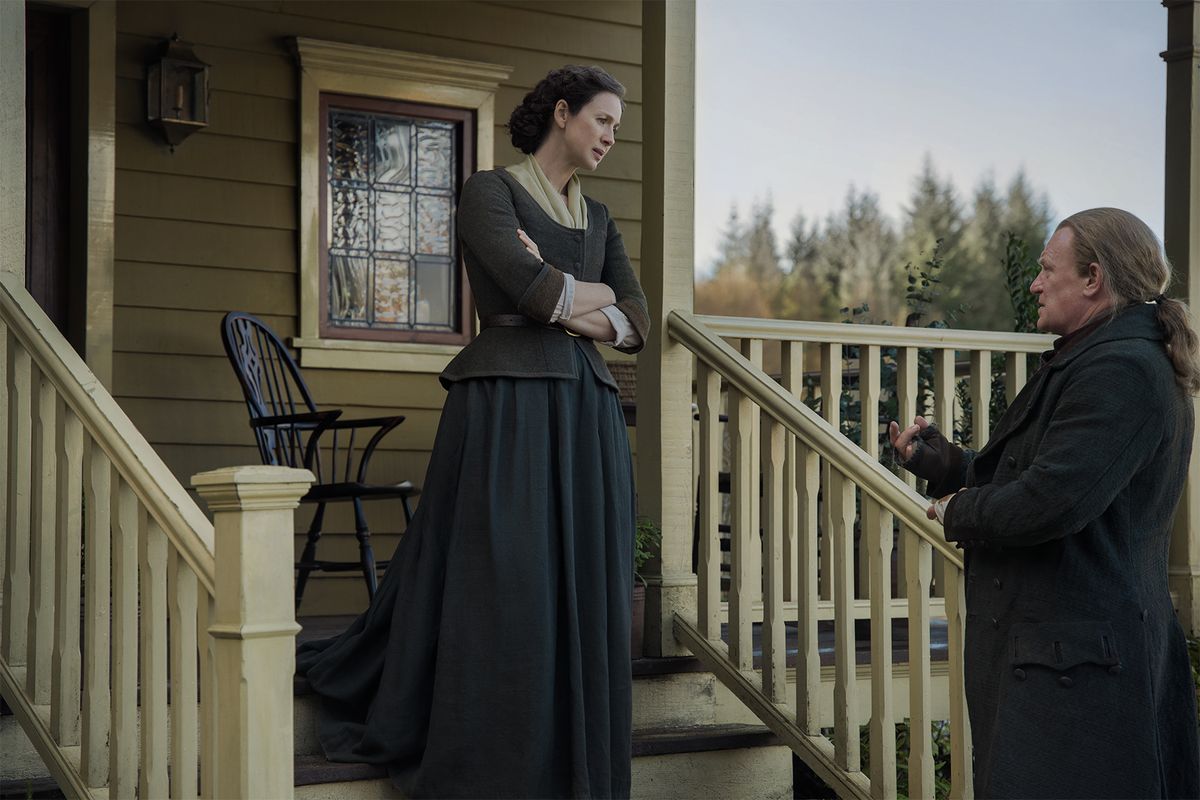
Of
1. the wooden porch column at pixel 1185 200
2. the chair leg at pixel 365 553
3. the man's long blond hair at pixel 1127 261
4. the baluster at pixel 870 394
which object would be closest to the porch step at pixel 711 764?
the baluster at pixel 870 394

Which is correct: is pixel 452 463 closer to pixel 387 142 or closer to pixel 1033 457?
pixel 1033 457

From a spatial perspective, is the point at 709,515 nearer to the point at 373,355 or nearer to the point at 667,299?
the point at 667,299

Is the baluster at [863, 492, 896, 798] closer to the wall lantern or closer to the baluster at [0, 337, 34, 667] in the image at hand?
the baluster at [0, 337, 34, 667]

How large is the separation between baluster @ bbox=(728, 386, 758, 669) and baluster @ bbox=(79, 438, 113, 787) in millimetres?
1586

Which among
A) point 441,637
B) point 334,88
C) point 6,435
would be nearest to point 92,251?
point 334,88

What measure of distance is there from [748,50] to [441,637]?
22094 mm

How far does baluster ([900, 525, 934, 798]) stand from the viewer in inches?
121

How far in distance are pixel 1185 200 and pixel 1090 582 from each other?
281 centimetres

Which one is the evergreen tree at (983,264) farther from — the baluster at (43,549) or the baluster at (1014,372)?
the baluster at (43,549)

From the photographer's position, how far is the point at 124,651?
8.80 feet

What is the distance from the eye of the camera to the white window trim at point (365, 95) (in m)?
5.18

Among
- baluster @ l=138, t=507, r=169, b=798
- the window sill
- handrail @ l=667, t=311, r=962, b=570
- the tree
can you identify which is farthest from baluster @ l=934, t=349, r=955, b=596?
the tree

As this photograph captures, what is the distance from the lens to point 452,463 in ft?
9.70

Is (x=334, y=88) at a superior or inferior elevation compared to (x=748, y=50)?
inferior
